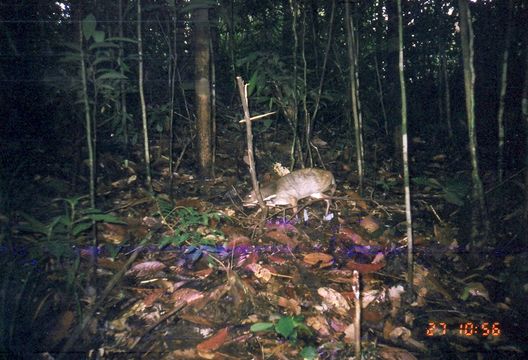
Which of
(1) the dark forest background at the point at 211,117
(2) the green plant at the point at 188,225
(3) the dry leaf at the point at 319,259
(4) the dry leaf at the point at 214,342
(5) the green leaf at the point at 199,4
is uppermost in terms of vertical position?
(5) the green leaf at the point at 199,4

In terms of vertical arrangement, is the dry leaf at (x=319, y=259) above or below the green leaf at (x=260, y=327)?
above

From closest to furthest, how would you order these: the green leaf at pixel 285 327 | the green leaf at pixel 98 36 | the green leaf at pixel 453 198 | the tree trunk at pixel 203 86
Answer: the green leaf at pixel 285 327 → the green leaf at pixel 98 36 → the green leaf at pixel 453 198 → the tree trunk at pixel 203 86

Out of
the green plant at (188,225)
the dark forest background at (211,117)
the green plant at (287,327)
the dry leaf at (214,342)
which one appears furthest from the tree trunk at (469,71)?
the dry leaf at (214,342)

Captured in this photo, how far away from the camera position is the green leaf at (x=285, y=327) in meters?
2.27

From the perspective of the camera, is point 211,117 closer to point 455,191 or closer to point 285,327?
point 455,191

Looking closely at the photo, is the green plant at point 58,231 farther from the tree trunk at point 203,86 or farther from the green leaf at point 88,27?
the tree trunk at point 203,86

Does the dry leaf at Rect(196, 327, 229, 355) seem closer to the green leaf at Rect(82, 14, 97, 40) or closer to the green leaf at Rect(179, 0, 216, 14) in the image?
the green leaf at Rect(82, 14, 97, 40)

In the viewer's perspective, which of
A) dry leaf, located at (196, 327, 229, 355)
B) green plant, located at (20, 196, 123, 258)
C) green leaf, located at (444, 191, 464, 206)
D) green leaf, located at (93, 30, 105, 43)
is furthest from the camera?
green leaf, located at (444, 191, 464, 206)

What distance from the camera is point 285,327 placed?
2.30m

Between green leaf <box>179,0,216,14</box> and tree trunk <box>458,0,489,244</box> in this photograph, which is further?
green leaf <box>179,0,216,14</box>

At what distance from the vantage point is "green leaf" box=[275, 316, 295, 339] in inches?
89.4

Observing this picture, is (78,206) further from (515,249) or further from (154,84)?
(515,249)

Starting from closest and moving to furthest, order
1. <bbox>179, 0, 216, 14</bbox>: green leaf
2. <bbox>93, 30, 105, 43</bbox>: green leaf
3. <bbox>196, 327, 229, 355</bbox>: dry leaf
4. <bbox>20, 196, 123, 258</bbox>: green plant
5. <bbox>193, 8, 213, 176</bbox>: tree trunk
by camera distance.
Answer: <bbox>196, 327, 229, 355</bbox>: dry leaf, <bbox>20, 196, 123, 258</bbox>: green plant, <bbox>93, 30, 105, 43</bbox>: green leaf, <bbox>179, 0, 216, 14</bbox>: green leaf, <bbox>193, 8, 213, 176</bbox>: tree trunk

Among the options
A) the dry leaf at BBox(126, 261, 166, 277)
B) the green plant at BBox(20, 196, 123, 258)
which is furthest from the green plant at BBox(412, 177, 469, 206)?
the green plant at BBox(20, 196, 123, 258)
